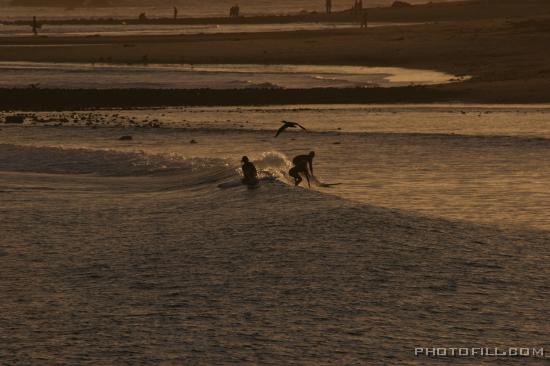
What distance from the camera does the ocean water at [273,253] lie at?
11867mm

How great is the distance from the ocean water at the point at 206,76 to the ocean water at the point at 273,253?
2154 cm

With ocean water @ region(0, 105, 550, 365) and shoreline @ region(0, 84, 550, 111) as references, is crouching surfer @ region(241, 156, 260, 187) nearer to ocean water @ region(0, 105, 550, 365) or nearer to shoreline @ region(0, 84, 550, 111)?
ocean water @ region(0, 105, 550, 365)

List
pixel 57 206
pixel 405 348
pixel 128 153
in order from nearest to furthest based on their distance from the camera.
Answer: pixel 405 348 < pixel 57 206 < pixel 128 153

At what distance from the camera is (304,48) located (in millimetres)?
70438

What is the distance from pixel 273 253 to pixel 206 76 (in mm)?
38822

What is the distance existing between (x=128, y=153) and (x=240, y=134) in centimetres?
512

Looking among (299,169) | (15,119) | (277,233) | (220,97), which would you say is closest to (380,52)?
(220,97)

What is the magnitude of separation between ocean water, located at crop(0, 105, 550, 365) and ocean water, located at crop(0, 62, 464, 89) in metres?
21.5

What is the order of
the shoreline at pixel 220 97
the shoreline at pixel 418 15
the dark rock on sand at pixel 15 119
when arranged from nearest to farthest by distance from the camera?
the dark rock on sand at pixel 15 119
the shoreline at pixel 220 97
the shoreline at pixel 418 15

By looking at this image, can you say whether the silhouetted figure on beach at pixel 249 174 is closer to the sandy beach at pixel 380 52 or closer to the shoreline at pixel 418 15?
the sandy beach at pixel 380 52

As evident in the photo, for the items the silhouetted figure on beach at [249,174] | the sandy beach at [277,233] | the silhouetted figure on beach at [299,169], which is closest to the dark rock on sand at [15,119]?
the sandy beach at [277,233]

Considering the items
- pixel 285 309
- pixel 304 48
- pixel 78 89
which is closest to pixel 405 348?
pixel 285 309

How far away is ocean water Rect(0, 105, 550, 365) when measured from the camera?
38.9 feet

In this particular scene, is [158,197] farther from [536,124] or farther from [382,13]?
[382,13]
